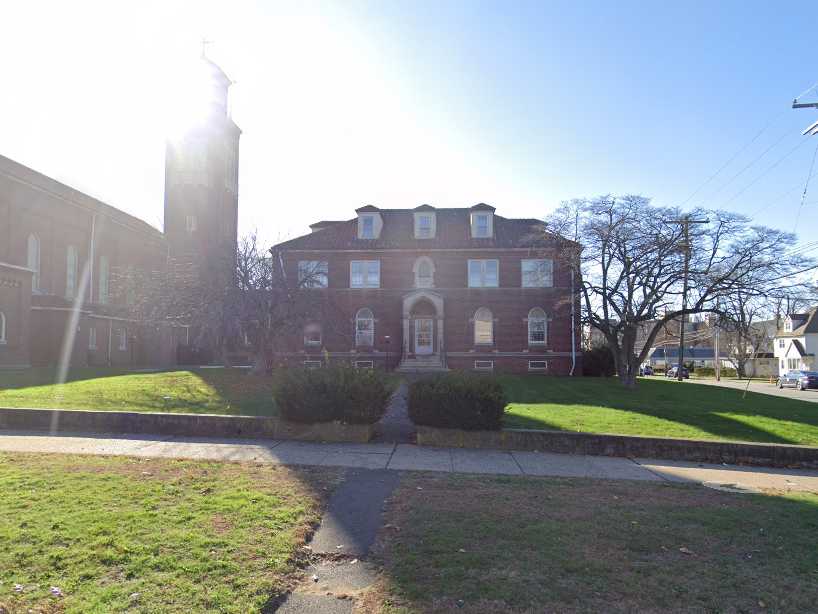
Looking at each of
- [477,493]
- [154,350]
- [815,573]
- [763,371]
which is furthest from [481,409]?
[763,371]

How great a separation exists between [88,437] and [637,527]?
953cm

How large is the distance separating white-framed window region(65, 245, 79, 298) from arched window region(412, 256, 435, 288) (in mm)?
22972

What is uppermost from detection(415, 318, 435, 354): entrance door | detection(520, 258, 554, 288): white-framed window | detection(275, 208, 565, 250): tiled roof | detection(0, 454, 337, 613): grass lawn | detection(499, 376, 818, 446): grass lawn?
detection(275, 208, 565, 250): tiled roof

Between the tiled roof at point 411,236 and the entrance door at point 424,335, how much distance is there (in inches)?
187

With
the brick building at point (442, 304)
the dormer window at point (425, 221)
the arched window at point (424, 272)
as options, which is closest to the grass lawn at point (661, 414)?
the brick building at point (442, 304)

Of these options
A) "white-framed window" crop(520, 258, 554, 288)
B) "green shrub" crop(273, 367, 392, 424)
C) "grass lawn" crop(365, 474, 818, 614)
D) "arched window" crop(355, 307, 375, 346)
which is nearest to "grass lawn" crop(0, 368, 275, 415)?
"green shrub" crop(273, 367, 392, 424)

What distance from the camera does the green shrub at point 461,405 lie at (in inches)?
428

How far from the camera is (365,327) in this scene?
1433 inches

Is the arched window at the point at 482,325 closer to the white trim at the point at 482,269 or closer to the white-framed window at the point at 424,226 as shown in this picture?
the white trim at the point at 482,269

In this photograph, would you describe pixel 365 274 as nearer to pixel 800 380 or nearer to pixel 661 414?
pixel 661 414

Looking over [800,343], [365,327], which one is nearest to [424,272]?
[365,327]

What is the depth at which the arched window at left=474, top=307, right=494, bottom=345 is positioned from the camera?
3609 cm

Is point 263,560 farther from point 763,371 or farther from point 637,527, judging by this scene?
point 763,371

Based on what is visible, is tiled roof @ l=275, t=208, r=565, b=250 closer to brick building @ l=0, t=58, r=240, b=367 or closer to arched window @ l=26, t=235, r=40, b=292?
brick building @ l=0, t=58, r=240, b=367
